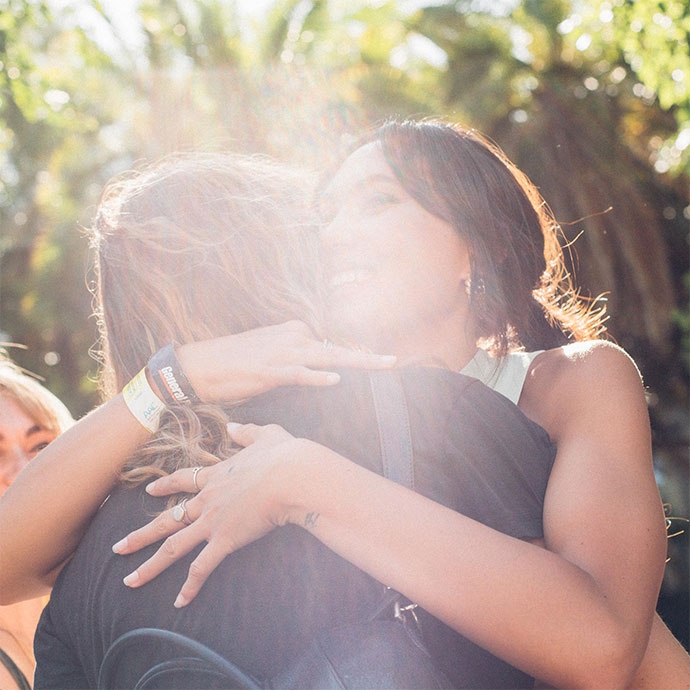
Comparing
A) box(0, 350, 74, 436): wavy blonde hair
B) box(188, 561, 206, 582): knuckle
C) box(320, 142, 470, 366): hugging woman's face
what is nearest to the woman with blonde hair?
box(188, 561, 206, 582): knuckle

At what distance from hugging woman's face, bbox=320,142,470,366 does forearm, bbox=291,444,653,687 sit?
3.98 ft

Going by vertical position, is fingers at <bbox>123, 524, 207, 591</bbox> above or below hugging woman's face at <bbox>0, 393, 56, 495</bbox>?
above

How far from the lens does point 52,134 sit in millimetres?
17734

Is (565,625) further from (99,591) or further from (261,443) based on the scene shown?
(99,591)

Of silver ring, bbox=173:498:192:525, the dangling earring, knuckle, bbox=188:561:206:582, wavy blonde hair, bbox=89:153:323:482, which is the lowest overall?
the dangling earring

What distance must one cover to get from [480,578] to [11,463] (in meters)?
2.13

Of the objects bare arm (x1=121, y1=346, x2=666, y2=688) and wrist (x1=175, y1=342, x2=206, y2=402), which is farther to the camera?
wrist (x1=175, y1=342, x2=206, y2=402)

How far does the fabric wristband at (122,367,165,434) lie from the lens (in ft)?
7.30

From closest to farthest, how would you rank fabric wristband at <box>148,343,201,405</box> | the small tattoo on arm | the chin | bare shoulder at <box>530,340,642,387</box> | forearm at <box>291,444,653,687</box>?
forearm at <box>291,444,653,687</box> < the small tattoo on arm < fabric wristband at <box>148,343,201,405</box> < bare shoulder at <box>530,340,642,387</box> < the chin

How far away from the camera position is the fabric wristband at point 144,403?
2227 millimetres

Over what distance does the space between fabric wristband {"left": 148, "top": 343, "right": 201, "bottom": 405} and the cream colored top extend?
3.36 ft

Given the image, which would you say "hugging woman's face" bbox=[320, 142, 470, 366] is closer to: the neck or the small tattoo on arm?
the neck

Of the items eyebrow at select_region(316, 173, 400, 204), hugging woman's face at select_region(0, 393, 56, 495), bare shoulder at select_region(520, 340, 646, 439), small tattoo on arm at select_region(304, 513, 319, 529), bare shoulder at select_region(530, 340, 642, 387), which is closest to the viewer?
small tattoo on arm at select_region(304, 513, 319, 529)

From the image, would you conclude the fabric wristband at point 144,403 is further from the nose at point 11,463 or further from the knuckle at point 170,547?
the nose at point 11,463
